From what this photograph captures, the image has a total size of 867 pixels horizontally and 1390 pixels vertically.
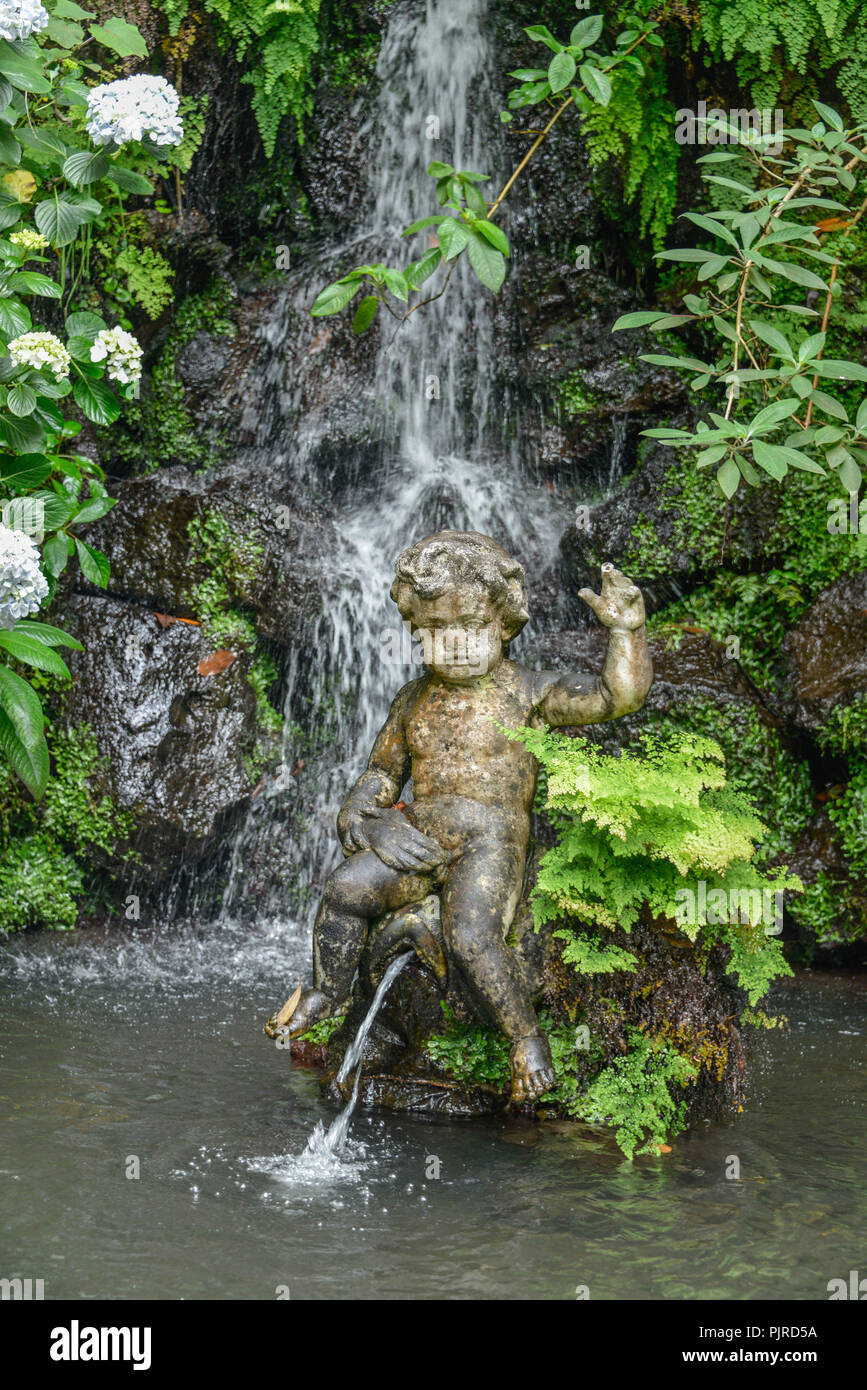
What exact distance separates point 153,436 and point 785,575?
4322 mm

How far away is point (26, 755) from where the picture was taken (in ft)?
16.0

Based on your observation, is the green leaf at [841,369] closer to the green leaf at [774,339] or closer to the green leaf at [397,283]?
the green leaf at [774,339]

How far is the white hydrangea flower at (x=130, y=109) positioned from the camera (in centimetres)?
501

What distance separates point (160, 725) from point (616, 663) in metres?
3.89

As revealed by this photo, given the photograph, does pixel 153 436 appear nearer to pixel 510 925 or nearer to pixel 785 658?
pixel 785 658

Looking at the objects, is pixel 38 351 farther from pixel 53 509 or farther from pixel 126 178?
pixel 126 178

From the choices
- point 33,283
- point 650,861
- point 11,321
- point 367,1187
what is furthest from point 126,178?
point 367,1187

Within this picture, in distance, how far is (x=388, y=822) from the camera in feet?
15.9

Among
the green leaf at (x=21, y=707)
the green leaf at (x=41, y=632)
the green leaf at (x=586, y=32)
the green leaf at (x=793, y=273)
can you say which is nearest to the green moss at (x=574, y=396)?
the green leaf at (x=586, y=32)

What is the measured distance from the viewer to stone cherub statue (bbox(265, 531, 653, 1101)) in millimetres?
4602

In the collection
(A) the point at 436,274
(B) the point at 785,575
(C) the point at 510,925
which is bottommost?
(C) the point at 510,925

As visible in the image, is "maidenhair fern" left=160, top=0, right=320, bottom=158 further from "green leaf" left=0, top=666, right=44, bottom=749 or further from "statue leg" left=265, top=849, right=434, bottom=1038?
"statue leg" left=265, top=849, right=434, bottom=1038

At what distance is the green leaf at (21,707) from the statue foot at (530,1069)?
2.13 meters

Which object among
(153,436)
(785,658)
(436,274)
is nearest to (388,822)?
(785,658)
